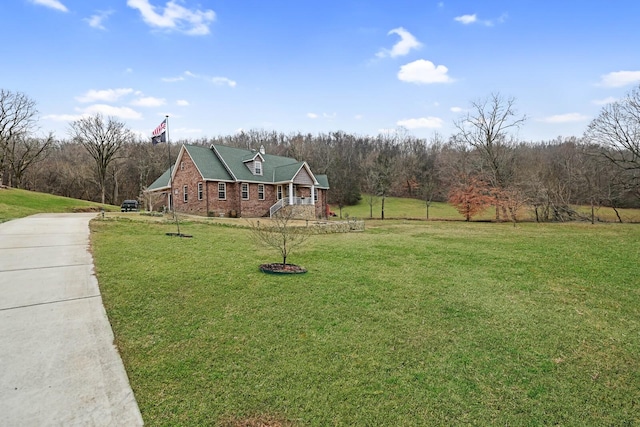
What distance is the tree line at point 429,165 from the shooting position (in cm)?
2936

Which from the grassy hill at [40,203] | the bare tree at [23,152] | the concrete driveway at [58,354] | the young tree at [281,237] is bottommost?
the concrete driveway at [58,354]

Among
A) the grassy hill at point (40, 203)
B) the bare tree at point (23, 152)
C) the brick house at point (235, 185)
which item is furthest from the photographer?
the bare tree at point (23, 152)

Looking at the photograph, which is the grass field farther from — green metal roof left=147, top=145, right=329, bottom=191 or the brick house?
green metal roof left=147, top=145, right=329, bottom=191

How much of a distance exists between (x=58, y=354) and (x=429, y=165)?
191ft

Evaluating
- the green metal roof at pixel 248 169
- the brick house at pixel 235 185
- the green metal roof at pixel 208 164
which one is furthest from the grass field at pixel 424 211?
the green metal roof at pixel 208 164

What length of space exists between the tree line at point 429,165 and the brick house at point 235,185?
5847 mm

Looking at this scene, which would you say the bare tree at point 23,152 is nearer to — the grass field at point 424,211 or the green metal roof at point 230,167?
the green metal roof at point 230,167

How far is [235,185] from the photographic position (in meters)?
26.2

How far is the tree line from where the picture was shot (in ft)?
96.3

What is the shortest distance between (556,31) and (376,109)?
1482 cm

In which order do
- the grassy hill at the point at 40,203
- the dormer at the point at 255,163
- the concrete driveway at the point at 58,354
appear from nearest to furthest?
the concrete driveway at the point at 58,354 < the grassy hill at the point at 40,203 < the dormer at the point at 255,163

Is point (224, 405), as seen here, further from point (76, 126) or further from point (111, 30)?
point (76, 126)

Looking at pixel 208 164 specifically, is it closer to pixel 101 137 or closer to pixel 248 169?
pixel 248 169

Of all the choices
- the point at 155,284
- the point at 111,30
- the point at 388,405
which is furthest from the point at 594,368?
the point at 111,30
